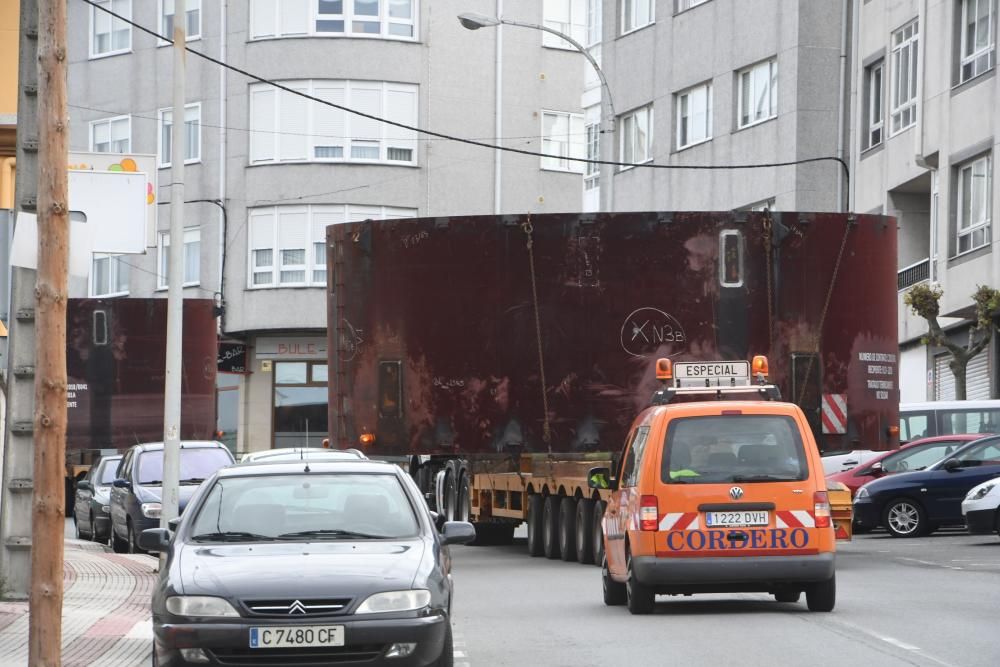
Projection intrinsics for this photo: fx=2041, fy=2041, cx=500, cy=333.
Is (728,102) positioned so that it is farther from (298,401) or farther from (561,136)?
(298,401)

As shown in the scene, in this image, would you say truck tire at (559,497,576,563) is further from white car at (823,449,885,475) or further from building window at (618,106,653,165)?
building window at (618,106,653,165)

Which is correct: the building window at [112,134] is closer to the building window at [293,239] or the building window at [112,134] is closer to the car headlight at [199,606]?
the building window at [293,239]

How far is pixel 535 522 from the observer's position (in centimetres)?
2561

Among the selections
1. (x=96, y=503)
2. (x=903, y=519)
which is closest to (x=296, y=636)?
(x=96, y=503)

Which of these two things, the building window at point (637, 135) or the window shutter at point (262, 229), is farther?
the window shutter at point (262, 229)

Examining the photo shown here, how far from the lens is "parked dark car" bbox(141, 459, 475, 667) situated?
1058 cm

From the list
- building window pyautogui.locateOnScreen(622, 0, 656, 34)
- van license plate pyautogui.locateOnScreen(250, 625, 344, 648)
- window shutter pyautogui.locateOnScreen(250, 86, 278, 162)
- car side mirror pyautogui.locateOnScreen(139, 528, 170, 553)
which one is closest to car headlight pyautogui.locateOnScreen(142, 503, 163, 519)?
car side mirror pyautogui.locateOnScreen(139, 528, 170, 553)

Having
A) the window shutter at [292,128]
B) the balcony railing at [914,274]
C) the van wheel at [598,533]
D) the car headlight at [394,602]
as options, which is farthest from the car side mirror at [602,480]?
the window shutter at [292,128]

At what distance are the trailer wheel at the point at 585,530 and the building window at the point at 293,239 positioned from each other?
28.6 meters

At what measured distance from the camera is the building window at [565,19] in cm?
5544

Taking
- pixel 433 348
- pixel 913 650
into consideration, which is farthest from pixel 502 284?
pixel 913 650

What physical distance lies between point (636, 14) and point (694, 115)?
148 inches

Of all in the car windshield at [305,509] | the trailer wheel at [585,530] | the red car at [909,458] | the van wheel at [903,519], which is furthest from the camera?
the red car at [909,458]

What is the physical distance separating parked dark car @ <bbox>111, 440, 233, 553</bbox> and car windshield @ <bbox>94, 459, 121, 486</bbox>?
1.50 meters
